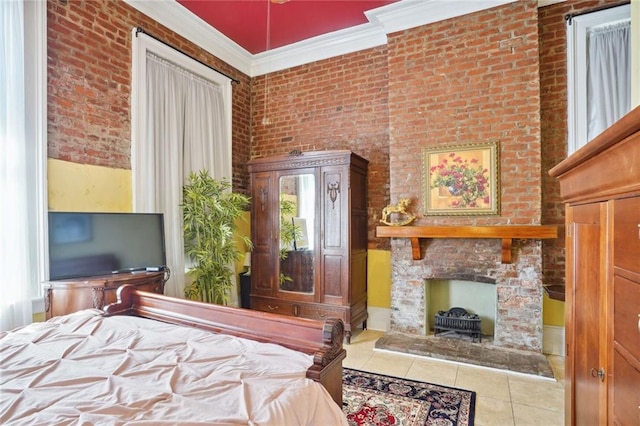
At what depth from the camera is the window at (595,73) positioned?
9.46 ft

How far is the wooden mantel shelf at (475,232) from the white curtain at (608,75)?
1056 millimetres

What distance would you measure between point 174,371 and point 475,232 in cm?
278

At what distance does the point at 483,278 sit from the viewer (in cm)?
318

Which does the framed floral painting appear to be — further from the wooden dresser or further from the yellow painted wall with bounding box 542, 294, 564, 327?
the wooden dresser

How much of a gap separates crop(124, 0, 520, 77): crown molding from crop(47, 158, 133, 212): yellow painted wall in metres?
1.68

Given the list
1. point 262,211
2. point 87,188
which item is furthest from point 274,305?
point 87,188

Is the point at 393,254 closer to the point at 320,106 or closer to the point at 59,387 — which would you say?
the point at 320,106

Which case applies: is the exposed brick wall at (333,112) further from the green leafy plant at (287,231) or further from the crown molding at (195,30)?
the green leafy plant at (287,231)

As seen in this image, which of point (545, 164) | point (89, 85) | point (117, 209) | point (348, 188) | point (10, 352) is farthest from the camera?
point (348, 188)

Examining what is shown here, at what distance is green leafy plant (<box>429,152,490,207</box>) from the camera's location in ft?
10.3

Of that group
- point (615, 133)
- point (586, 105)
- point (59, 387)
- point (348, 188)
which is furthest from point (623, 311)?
point (586, 105)

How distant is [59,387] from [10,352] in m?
0.47

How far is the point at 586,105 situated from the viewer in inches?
117

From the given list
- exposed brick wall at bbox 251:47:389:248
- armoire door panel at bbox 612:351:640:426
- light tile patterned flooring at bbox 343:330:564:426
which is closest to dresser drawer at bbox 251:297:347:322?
light tile patterned flooring at bbox 343:330:564:426
